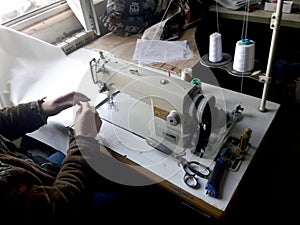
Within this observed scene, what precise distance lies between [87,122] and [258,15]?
4.60 feet

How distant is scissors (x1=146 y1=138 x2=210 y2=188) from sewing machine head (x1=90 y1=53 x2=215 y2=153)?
0.07ft

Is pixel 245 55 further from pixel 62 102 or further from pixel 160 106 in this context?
pixel 62 102

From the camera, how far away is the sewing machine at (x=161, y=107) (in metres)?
0.94

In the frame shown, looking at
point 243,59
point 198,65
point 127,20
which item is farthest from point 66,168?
point 127,20

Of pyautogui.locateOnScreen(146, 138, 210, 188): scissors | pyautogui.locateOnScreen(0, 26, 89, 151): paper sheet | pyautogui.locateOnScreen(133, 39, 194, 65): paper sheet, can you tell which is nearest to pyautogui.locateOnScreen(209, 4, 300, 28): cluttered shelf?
pyautogui.locateOnScreen(133, 39, 194, 65): paper sheet

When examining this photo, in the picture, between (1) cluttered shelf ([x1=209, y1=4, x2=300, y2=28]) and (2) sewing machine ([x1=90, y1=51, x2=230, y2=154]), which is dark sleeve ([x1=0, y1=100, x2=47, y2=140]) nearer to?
(2) sewing machine ([x1=90, y1=51, x2=230, y2=154])

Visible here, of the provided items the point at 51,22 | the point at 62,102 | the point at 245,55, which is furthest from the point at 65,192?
Result: the point at 51,22

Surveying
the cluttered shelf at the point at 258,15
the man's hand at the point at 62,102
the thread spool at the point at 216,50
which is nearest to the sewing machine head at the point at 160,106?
the man's hand at the point at 62,102

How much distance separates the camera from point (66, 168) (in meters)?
0.92

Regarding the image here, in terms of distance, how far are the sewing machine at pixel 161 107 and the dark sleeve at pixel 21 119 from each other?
0.29 m

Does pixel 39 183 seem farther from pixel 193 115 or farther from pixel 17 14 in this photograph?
pixel 17 14

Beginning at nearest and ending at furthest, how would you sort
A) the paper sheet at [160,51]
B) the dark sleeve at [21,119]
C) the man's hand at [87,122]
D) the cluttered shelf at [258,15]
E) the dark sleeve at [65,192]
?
1. the dark sleeve at [65,192]
2. the man's hand at [87,122]
3. the dark sleeve at [21,119]
4. the paper sheet at [160,51]
5. the cluttered shelf at [258,15]

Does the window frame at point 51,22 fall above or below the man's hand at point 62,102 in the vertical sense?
above

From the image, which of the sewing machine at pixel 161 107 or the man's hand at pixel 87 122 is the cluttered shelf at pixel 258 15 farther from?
the man's hand at pixel 87 122
